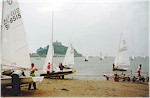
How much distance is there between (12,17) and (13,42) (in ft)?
2.69

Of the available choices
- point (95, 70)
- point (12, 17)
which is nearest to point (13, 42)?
point (12, 17)

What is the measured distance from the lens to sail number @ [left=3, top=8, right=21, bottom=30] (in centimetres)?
775

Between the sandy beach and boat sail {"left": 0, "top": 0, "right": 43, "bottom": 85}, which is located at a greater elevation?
boat sail {"left": 0, "top": 0, "right": 43, "bottom": 85}

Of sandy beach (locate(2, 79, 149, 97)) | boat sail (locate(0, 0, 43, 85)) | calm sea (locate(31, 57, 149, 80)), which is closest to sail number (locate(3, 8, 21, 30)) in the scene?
boat sail (locate(0, 0, 43, 85))

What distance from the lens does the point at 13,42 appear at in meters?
7.95

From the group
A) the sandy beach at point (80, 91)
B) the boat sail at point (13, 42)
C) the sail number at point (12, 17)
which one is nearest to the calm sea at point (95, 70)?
the sandy beach at point (80, 91)

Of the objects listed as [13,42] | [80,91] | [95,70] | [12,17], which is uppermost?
[12,17]

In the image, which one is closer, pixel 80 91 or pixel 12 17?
pixel 12 17

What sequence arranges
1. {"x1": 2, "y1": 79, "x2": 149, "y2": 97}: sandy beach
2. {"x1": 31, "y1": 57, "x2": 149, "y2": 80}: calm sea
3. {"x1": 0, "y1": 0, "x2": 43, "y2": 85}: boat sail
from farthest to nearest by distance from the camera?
{"x1": 31, "y1": 57, "x2": 149, "y2": 80}: calm sea, {"x1": 2, "y1": 79, "x2": 149, "y2": 97}: sandy beach, {"x1": 0, "y1": 0, "x2": 43, "y2": 85}: boat sail

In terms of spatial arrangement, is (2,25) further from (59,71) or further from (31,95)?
(59,71)

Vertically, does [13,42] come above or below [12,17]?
below

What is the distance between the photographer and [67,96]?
8336 mm

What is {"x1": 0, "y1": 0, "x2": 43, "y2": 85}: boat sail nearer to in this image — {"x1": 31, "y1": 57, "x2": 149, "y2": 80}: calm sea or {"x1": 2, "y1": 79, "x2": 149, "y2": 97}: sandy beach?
{"x1": 2, "y1": 79, "x2": 149, "y2": 97}: sandy beach

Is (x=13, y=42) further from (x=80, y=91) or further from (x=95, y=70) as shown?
(x=95, y=70)
